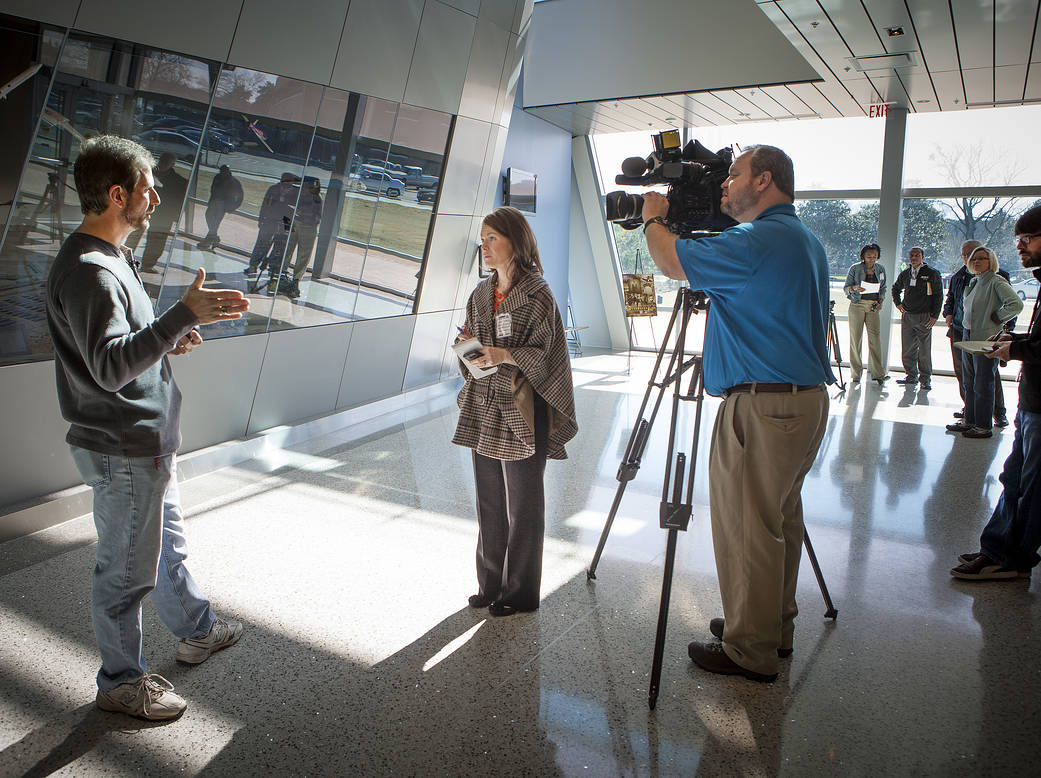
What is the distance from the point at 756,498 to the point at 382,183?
16.8 ft

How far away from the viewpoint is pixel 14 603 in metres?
3.05

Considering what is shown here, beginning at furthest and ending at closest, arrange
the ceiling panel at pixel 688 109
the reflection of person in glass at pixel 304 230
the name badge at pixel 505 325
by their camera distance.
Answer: the ceiling panel at pixel 688 109 < the reflection of person in glass at pixel 304 230 < the name badge at pixel 505 325

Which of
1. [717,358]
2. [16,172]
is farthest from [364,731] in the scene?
[16,172]

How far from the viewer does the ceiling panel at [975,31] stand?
6.21 metres

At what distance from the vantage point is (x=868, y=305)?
32.9ft

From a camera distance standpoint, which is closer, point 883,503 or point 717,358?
point 717,358

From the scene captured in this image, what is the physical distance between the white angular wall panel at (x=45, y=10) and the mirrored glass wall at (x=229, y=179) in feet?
0.16

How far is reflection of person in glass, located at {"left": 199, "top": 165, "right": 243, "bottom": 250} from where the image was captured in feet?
15.9

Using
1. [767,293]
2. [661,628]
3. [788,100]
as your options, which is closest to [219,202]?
[767,293]

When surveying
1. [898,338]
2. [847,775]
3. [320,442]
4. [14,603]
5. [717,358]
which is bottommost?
[14,603]

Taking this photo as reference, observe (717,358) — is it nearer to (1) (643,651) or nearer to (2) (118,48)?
(1) (643,651)

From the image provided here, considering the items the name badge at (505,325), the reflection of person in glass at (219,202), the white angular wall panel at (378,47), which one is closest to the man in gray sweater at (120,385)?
the name badge at (505,325)

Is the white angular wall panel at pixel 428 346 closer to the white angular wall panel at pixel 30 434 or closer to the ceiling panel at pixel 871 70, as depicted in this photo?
the white angular wall panel at pixel 30 434

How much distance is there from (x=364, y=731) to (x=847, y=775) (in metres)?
1.50
